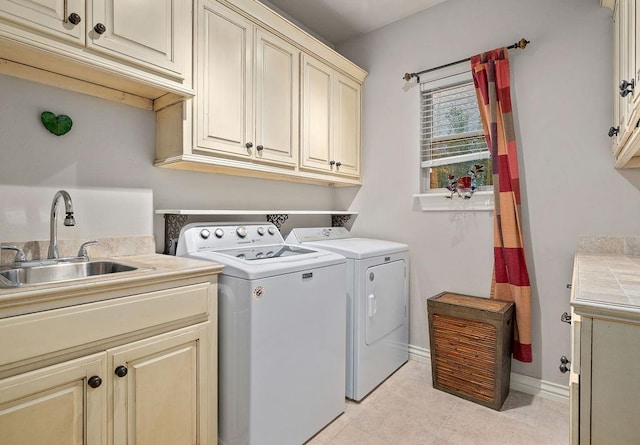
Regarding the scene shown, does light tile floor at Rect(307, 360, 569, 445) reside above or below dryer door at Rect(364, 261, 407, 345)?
below

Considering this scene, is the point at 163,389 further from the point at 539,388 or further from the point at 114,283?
the point at 539,388

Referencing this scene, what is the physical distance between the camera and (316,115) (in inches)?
97.7

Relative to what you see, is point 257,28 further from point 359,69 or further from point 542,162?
point 542,162

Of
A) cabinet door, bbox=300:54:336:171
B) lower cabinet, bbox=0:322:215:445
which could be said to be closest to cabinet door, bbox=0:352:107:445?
lower cabinet, bbox=0:322:215:445

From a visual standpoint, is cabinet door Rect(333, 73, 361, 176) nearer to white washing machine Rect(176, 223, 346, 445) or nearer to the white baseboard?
white washing machine Rect(176, 223, 346, 445)

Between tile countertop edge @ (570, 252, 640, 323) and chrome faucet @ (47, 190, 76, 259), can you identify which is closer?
tile countertop edge @ (570, 252, 640, 323)

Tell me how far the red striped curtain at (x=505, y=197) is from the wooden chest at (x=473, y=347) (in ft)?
0.25

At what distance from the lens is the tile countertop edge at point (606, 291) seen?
847 mm

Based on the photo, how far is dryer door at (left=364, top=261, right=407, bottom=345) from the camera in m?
2.17

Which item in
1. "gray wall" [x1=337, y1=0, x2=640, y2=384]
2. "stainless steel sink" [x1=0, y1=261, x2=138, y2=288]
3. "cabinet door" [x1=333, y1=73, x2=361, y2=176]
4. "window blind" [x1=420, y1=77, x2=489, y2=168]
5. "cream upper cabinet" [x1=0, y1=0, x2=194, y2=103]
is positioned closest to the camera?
"cream upper cabinet" [x1=0, y1=0, x2=194, y2=103]

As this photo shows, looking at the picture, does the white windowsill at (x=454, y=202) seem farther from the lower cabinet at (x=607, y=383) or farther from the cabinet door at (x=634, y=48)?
the lower cabinet at (x=607, y=383)

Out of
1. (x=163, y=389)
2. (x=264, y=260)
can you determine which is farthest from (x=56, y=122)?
(x=163, y=389)

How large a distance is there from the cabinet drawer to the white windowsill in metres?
1.81

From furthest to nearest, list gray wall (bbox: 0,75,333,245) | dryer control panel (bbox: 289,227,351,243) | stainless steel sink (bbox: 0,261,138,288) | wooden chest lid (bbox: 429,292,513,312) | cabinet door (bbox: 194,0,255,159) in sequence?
dryer control panel (bbox: 289,227,351,243), wooden chest lid (bbox: 429,292,513,312), cabinet door (bbox: 194,0,255,159), gray wall (bbox: 0,75,333,245), stainless steel sink (bbox: 0,261,138,288)
